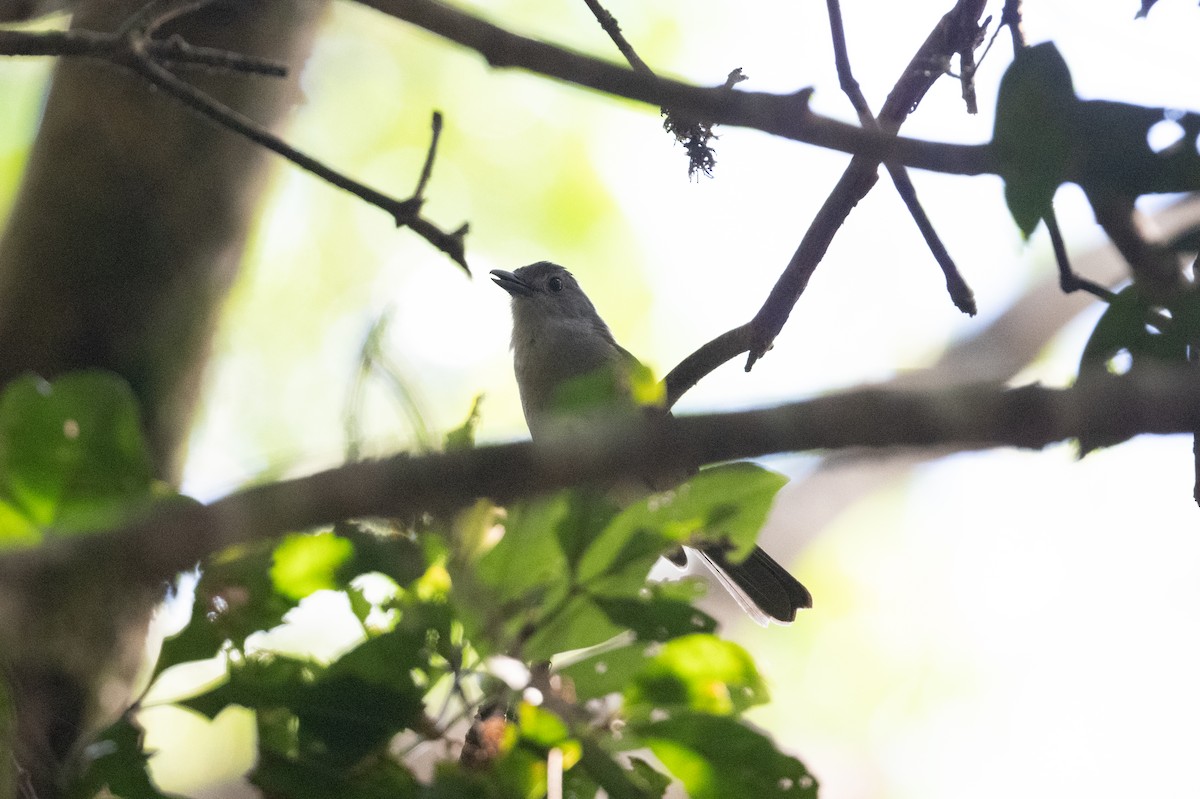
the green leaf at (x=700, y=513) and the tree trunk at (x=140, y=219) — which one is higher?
the tree trunk at (x=140, y=219)

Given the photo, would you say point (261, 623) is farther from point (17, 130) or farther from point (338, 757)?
point (17, 130)

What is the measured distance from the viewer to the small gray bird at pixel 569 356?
466cm

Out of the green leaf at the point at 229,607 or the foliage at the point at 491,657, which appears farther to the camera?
the green leaf at the point at 229,607

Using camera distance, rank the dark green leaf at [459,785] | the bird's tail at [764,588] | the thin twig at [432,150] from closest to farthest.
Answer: the dark green leaf at [459,785]
the thin twig at [432,150]
the bird's tail at [764,588]

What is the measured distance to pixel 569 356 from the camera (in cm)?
581

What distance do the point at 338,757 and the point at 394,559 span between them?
0.30 m

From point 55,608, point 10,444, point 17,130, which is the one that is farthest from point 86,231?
point 17,130

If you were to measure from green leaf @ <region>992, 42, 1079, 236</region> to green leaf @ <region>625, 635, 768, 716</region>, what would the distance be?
888mm

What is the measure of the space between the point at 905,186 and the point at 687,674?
1481mm

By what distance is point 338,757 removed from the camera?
159 centimetres

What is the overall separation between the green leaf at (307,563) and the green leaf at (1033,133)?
50.0 inches

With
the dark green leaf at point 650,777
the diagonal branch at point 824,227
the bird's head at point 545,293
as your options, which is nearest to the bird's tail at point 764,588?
the diagonal branch at point 824,227

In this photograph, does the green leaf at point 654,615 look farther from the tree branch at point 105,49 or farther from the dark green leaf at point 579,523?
the tree branch at point 105,49

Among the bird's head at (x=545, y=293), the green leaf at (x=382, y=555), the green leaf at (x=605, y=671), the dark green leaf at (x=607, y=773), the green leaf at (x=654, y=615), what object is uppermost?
the bird's head at (x=545, y=293)
